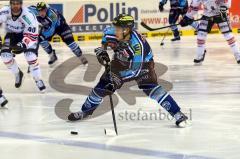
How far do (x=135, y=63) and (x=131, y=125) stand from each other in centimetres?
77

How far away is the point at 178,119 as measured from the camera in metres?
6.14

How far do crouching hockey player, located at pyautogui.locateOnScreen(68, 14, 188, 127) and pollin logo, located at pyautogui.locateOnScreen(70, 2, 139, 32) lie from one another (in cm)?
856

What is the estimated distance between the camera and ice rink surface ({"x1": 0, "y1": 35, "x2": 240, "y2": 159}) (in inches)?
209

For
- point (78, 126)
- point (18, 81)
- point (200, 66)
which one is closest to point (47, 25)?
point (18, 81)

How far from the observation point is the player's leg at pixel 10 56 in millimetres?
8211

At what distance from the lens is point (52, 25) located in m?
10.5

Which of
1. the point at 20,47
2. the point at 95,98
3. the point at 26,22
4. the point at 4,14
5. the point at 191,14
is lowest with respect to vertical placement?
the point at 95,98

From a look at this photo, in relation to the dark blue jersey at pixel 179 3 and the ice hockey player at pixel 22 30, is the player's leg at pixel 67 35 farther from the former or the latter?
the dark blue jersey at pixel 179 3

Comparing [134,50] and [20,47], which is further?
[20,47]

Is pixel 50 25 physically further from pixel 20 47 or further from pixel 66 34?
pixel 20 47

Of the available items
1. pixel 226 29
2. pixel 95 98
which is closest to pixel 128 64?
pixel 95 98

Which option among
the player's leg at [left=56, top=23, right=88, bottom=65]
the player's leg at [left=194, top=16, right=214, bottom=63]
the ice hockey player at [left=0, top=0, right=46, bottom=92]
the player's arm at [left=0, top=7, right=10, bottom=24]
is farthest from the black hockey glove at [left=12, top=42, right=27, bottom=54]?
the player's leg at [left=194, top=16, right=214, bottom=63]

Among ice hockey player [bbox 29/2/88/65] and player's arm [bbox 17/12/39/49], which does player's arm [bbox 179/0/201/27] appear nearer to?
ice hockey player [bbox 29/2/88/65]

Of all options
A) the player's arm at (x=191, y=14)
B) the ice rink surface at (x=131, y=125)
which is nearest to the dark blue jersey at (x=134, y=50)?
the ice rink surface at (x=131, y=125)
